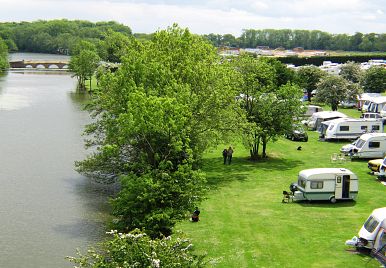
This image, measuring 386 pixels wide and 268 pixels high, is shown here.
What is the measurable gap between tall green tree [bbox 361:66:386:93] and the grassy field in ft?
131

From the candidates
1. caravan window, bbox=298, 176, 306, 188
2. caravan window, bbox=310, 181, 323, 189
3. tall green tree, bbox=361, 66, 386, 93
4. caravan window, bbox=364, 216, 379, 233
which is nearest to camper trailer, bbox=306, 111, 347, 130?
tall green tree, bbox=361, 66, 386, 93

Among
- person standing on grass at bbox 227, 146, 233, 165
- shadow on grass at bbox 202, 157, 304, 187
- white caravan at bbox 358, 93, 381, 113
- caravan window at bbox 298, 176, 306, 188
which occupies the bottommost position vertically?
shadow on grass at bbox 202, 157, 304, 187

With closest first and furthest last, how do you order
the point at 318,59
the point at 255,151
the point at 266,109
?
the point at 266,109, the point at 255,151, the point at 318,59

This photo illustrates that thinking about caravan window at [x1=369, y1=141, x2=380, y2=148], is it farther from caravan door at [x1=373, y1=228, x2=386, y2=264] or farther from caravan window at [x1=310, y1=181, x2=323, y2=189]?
caravan door at [x1=373, y1=228, x2=386, y2=264]

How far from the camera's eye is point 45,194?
114 ft

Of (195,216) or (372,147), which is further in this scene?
(372,147)

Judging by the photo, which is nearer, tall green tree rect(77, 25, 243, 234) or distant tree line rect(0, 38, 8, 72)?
tall green tree rect(77, 25, 243, 234)

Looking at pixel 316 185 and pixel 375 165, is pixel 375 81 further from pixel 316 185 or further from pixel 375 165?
pixel 316 185

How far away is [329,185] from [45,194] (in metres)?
17.1

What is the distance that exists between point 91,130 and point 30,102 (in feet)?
150

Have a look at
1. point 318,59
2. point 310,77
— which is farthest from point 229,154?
point 318,59

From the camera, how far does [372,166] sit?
38.1 meters

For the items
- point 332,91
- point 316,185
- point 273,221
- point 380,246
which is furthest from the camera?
point 332,91

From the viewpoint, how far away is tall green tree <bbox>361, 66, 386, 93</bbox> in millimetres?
78750
